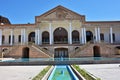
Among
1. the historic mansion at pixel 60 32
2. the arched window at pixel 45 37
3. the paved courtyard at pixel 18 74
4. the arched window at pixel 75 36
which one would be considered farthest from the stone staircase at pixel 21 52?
the paved courtyard at pixel 18 74

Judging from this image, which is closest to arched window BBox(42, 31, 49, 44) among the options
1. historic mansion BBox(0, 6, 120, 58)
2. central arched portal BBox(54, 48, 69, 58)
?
historic mansion BBox(0, 6, 120, 58)

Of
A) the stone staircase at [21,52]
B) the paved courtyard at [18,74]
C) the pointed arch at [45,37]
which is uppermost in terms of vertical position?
the pointed arch at [45,37]

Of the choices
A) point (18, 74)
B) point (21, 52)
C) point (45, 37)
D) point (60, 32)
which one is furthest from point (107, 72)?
point (45, 37)

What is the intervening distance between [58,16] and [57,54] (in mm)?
9336

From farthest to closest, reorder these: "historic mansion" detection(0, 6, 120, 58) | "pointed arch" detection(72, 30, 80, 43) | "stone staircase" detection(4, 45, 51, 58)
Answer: "pointed arch" detection(72, 30, 80, 43), "historic mansion" detection(0, 6, 120, 58), "stone staircase" detection(4, 45, 51, 58)

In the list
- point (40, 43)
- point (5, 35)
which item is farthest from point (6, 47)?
point (40, 43)

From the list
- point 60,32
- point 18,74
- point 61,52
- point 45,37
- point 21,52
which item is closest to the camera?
point 18,74

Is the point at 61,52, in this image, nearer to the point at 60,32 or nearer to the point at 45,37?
the point at 60,32

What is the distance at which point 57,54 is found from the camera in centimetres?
4316

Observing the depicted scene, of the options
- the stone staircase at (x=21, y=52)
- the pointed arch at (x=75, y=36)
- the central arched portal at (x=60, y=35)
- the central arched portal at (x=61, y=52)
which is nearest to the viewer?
the stone staircase at (x=21, y=52)

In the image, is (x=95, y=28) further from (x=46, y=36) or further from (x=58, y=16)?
(x=46, y=36)

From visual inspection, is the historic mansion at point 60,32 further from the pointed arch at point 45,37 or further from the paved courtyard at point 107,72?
the paved courtyard at point 107,72

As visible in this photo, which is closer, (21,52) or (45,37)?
(21,52)

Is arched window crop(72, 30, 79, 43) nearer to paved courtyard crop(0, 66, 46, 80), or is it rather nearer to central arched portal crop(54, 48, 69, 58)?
central arched portal crop(54, 48, 69, 58)
